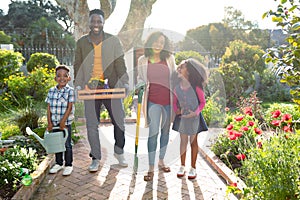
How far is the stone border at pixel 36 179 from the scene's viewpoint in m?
2.68

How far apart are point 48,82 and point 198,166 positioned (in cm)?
419

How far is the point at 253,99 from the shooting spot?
18.6 ft

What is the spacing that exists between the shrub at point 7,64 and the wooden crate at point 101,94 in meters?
5.60

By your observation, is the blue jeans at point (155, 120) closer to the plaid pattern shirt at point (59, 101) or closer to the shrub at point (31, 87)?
the plaid pattern shirt at point (59, 101)

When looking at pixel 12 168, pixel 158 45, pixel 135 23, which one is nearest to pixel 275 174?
pixel 158 45

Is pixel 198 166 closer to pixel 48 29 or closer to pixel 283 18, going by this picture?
pixel 283 18

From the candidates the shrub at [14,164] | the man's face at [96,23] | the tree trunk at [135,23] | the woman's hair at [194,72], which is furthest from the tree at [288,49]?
the tree trunk at [135,23]

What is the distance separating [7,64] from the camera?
8.18 metres

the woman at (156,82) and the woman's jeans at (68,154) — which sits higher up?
the woman at (156,82)

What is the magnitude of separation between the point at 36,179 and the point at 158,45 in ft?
5.89

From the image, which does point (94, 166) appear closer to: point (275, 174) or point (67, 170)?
point (67, 170)

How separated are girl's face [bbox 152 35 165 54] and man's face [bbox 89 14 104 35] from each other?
0.62m

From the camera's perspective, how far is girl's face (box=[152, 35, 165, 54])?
3180 mm

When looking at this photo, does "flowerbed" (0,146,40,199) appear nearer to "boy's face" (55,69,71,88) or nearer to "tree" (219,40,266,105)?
"boy's face" (55,69,71,88)
